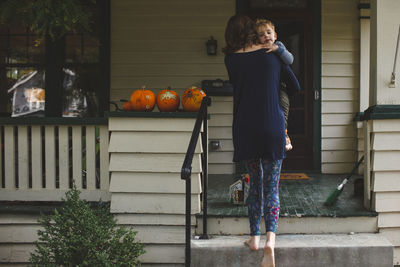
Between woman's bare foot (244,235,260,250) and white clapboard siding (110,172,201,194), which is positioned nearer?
woman's bare foot (244,235,260,250)

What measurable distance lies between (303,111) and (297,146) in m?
0.48

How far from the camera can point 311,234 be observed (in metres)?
3.07

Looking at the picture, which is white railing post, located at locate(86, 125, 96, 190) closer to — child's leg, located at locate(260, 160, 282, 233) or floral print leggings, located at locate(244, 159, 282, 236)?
floral print leggings, located at locate(244, 159, 282, 236)

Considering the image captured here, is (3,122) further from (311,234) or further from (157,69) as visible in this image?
(311,234)

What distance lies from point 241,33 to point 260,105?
0.46 meters

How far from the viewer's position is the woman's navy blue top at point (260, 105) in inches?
91.6

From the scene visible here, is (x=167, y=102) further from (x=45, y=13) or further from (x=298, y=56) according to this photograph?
(x=298, y=56)

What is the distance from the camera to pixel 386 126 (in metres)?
3.11

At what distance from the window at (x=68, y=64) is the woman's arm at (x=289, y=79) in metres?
3.23

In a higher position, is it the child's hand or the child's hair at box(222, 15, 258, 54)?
the child's hair at box(222, 15, 258, 54)

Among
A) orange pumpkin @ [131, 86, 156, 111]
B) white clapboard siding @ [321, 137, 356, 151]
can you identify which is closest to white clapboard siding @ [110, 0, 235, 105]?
white clapboard siding @ [321, 137, 356, 151]

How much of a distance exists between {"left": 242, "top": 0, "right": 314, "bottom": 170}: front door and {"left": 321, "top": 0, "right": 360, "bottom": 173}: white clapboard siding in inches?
7.2

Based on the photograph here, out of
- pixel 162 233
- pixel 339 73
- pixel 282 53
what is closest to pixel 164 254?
pixel 162 233

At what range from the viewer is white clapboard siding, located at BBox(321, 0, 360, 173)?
5.02 m
